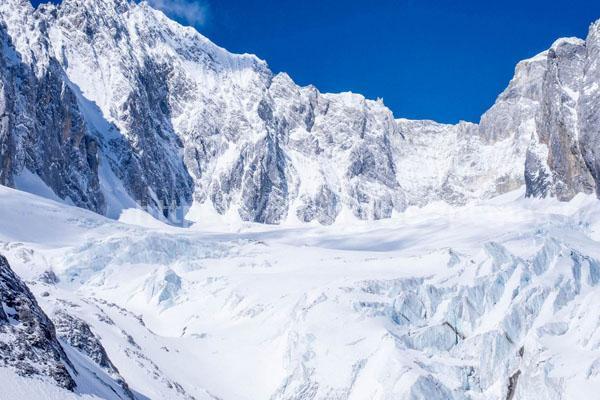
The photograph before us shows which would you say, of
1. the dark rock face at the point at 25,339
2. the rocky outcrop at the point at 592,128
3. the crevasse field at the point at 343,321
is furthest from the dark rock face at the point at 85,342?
the rocky outcrop at the point at 592,128

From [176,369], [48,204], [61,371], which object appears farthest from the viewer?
Result: [48,204]

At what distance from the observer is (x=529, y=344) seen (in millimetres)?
65750

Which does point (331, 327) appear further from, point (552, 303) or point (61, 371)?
point (61, 371)

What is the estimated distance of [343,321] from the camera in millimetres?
73938

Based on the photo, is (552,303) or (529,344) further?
(552,303)

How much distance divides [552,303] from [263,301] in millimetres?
30907

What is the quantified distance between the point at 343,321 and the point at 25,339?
50.6 m

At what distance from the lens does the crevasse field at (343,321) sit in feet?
198

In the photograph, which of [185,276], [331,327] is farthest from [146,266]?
[331,327]

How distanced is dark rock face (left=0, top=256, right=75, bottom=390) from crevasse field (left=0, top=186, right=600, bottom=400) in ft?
4.04

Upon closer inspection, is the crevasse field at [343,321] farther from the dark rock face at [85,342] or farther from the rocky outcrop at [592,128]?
the rocky outcrop at [592,128]

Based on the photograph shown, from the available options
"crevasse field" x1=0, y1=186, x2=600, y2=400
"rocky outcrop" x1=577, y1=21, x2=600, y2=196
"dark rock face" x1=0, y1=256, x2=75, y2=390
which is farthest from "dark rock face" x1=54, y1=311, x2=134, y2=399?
"rocky outcrop" x1=577, y1=21, x2=600, y2=196

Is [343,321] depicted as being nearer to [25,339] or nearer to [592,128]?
[25,339]

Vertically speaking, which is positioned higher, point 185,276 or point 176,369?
point 185,276
